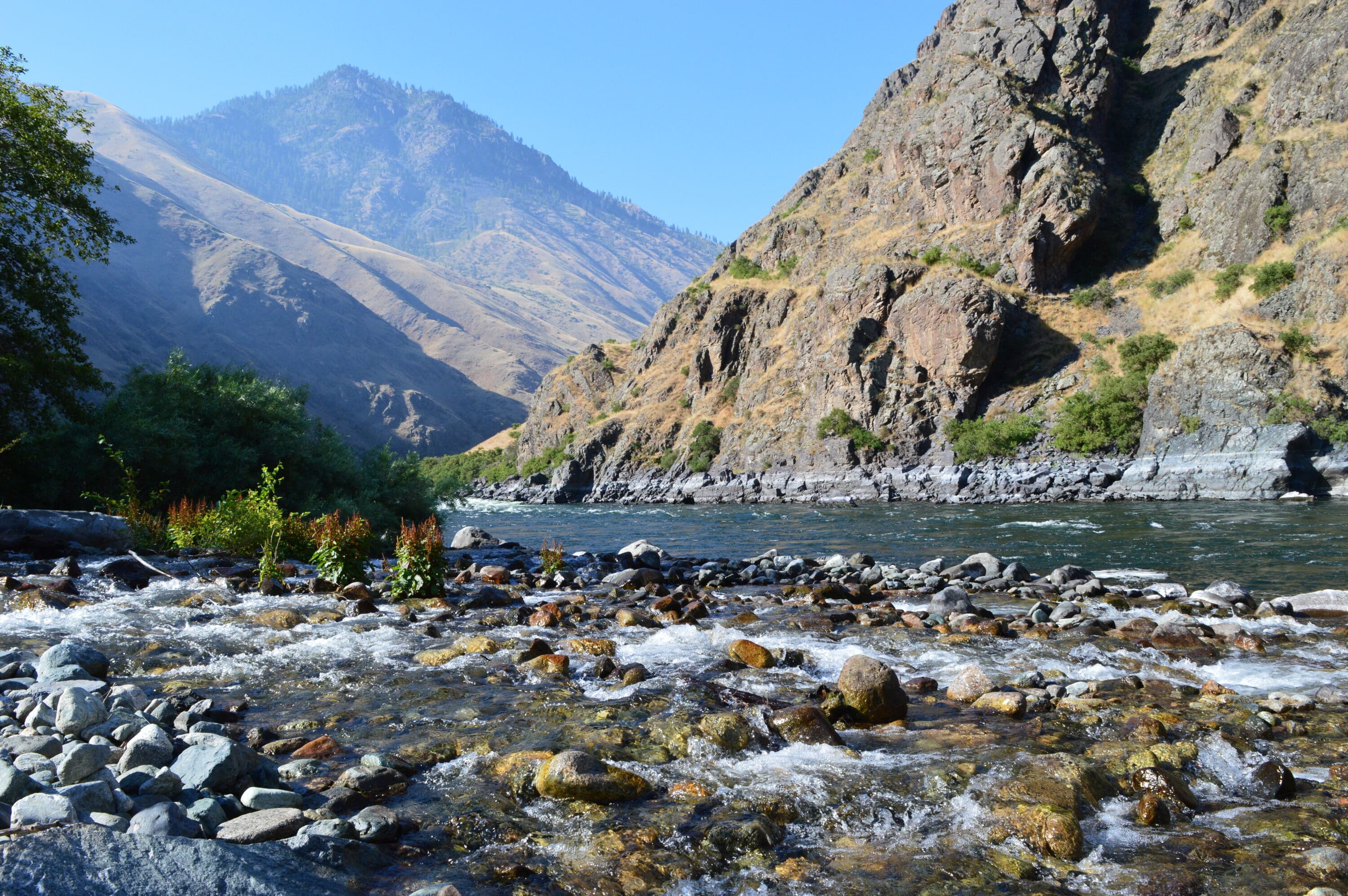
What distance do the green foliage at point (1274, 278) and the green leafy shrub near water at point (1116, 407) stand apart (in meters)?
5.42

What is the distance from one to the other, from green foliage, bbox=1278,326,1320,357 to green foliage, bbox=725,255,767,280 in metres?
51.2

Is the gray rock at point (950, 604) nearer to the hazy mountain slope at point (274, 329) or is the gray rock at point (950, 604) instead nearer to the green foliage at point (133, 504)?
the green foliage at point (133, 504)

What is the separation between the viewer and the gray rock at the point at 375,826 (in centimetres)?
468

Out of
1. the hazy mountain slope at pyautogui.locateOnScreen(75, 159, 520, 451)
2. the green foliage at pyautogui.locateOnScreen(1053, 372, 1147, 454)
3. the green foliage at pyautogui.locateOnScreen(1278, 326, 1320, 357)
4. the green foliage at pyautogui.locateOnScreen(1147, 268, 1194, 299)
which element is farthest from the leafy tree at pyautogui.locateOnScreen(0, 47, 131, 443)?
the hazy mountain slope at pyautogui.locateOnScreen(75, 159, 520, 451)

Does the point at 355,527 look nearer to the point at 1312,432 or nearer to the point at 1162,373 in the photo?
the point at 1312,432

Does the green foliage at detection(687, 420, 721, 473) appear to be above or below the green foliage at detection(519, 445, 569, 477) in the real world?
above

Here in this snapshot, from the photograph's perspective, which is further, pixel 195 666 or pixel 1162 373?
pixel 1162 373

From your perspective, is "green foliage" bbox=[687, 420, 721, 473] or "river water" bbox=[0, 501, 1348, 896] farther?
"green foliage" bbox=[687, 420, 721, 473]

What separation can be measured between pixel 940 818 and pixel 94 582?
1456cm

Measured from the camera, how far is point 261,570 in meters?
13.6

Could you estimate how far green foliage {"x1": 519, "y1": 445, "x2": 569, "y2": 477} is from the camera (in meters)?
87.1

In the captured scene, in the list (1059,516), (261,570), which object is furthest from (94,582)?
(1059,516)

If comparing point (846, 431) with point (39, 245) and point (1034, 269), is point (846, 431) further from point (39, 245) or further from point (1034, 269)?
point (39, 245)

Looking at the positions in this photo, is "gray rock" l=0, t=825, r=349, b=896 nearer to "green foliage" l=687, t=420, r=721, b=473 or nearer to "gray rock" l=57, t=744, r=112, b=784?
"gray rock" l=57, t=744, r=112, b=784
